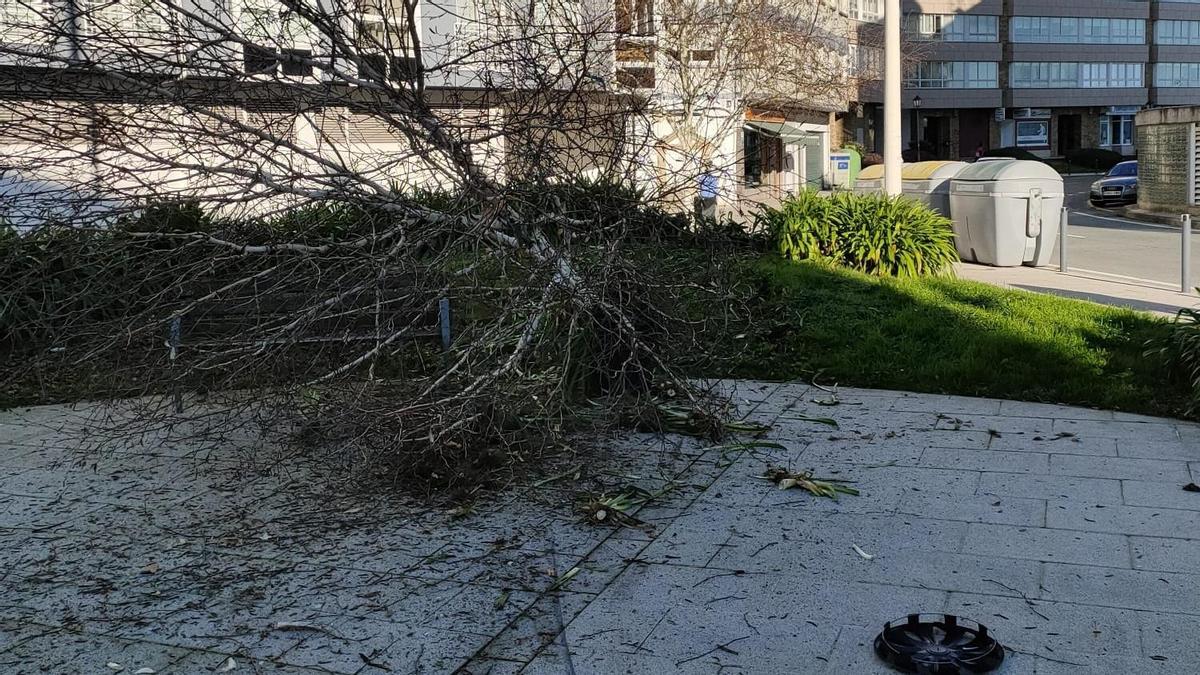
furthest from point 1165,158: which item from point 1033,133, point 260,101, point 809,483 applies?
point 1033,133

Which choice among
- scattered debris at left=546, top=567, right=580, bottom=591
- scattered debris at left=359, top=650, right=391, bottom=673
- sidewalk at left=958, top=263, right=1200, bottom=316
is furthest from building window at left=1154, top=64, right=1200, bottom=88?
scattered debris at left=359, top=650, right=391, bottom=673

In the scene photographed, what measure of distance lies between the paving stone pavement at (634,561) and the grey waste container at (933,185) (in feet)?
38.2

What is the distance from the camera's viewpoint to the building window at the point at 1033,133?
76.1 metres

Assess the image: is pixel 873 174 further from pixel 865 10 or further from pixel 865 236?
pixel 865 10

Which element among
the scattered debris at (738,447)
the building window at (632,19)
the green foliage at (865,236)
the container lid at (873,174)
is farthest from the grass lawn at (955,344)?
the container lid at (873,174)

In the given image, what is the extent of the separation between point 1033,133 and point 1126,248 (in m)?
61.0

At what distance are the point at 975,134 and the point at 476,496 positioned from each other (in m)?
75.8

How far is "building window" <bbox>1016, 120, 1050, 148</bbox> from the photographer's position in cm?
7612

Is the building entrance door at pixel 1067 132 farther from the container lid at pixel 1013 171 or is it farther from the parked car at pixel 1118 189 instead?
the container lid at pixel 1013 171

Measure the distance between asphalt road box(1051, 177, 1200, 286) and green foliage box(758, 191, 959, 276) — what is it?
11.0 feet

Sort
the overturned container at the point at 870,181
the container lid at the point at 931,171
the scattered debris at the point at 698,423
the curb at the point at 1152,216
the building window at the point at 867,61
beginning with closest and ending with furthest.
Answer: the scattered debris at the point at 698,423, the container lid at the point at 931,171, the overturned container at the point at 870,181, the curb at the point at 1152,216, the building window at the point at 867,61

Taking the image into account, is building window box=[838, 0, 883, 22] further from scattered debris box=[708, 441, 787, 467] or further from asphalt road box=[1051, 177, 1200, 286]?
scattered debris box=[708, 441, 787, 467]

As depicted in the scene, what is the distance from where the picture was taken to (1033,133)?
7681 cm

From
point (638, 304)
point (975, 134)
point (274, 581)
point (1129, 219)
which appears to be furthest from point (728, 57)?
point (975, 134)
